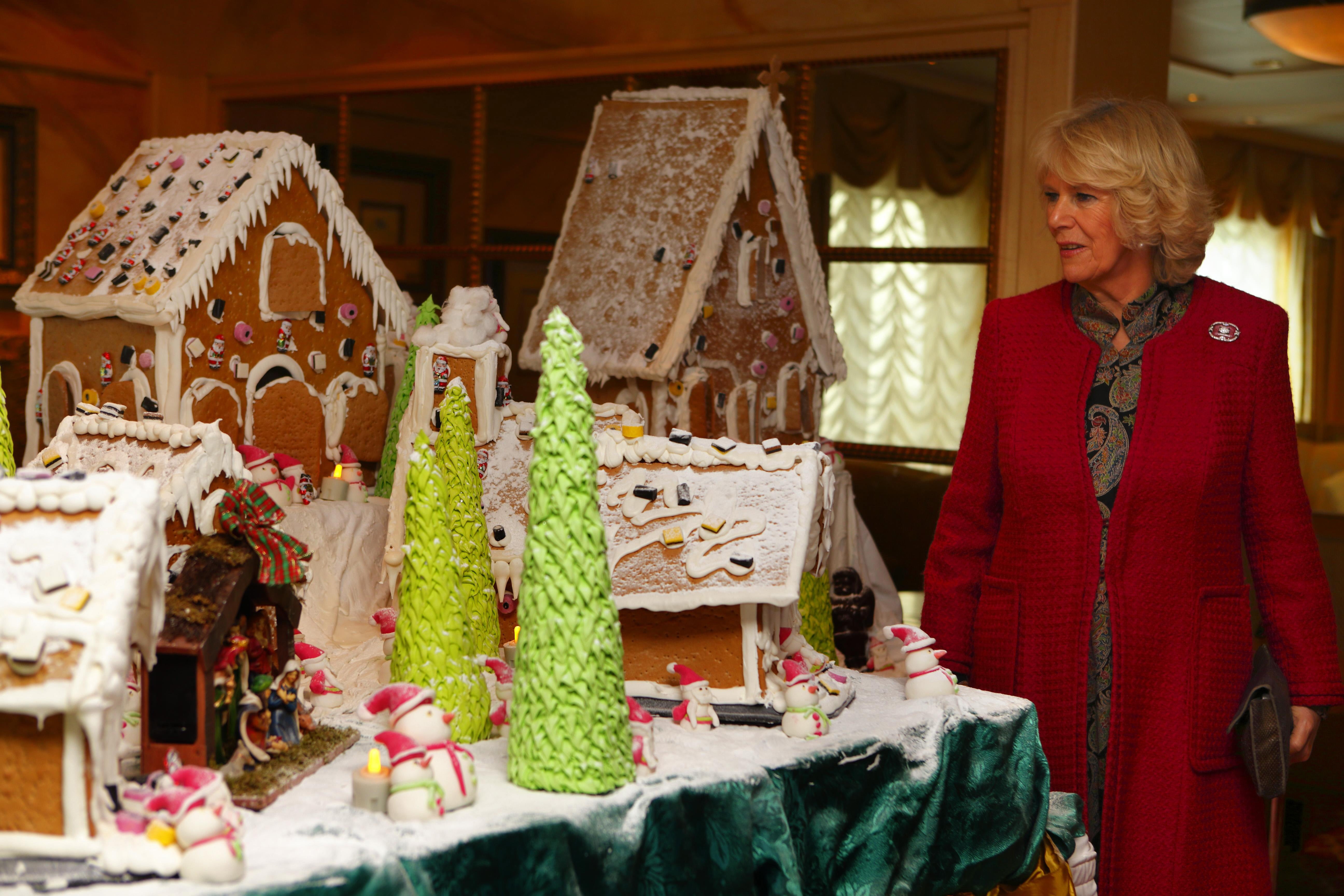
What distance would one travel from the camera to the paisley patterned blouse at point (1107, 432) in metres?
2.44

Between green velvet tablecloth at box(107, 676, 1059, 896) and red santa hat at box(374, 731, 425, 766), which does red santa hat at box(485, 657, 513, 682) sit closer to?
green velvet tablecloth at box(107, 676, 1059, 896)

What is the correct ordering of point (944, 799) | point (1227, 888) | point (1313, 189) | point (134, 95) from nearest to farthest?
point (944, 799) < point (1227, 888) < point (1313, 189) < point (134, 95)

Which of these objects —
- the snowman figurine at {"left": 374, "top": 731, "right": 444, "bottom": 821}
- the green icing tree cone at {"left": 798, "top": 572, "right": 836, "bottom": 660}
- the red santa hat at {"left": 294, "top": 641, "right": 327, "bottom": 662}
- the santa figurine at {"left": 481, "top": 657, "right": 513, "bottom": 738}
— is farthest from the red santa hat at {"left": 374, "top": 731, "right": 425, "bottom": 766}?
the green icing tree cone at {"left": 798, "top": 572, "right": 836, "bottom": 660}

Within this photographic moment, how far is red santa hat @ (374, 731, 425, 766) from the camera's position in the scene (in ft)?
5.42

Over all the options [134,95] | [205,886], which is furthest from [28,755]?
[134,95]

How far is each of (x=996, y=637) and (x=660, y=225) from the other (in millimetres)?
1859

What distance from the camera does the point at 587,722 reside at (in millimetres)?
1704

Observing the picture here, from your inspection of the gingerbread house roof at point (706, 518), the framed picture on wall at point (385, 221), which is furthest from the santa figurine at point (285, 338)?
the framed picture on wall at point (385, 221)

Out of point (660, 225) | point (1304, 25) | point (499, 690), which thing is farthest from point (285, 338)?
point (1304, 25)

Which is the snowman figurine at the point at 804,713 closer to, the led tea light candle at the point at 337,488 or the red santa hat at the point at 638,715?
the red santa hat at the point at 638,715

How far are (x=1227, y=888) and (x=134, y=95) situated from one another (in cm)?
591

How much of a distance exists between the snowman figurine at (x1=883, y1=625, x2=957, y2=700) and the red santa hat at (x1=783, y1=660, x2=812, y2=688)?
231 millimetres

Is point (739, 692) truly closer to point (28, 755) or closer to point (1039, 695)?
point (1039, 695)

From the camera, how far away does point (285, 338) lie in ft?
12.2
